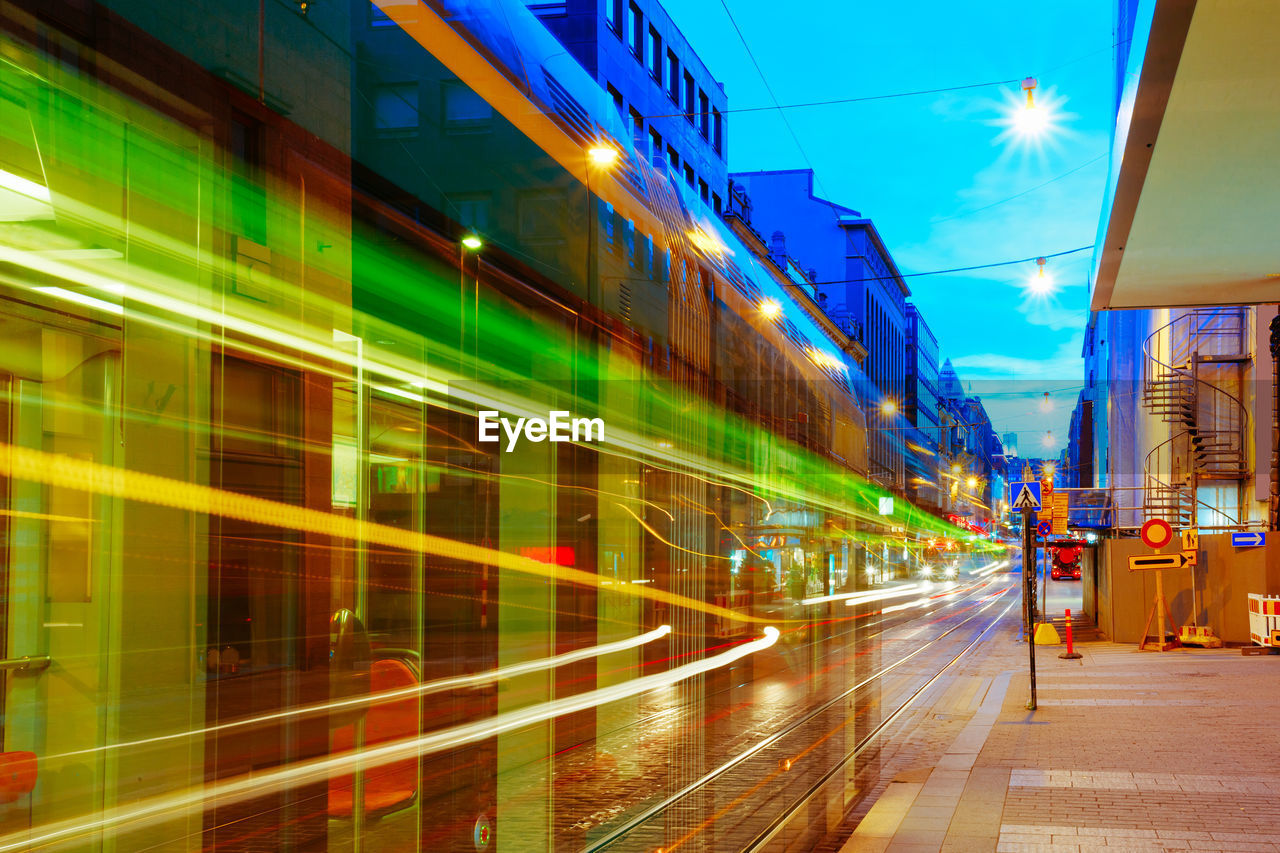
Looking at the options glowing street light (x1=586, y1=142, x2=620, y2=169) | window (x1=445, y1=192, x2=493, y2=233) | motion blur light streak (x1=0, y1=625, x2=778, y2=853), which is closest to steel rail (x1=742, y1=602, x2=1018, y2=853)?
motion blur light streak (x1=0, y1=625, x2=778, y2=853)

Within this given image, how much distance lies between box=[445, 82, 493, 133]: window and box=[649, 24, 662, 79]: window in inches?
1229

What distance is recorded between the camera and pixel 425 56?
11.3m

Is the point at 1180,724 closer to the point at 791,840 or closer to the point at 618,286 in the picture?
the point at 791,840

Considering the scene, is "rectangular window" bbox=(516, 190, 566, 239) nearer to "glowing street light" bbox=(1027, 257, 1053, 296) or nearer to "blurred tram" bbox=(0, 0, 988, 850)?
"blurred tram" bbox=(0, 0, 988, 850)

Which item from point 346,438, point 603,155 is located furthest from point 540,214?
point 346,438

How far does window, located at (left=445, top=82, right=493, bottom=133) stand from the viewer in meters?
10.7

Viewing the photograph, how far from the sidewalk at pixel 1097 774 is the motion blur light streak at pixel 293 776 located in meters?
4.17

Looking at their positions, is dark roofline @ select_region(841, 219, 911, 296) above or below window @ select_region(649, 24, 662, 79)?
above

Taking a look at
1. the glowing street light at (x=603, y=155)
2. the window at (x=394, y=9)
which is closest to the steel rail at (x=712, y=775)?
the glowing street light at (x=603, y=155)

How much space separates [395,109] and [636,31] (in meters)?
29.0

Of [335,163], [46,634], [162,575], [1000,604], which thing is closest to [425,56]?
[335,163]

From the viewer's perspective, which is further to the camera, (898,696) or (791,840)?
(898,696)

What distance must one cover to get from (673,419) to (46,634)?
26.4ft

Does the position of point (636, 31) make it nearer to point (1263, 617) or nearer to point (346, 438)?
point (1263, 617)
